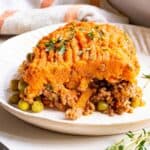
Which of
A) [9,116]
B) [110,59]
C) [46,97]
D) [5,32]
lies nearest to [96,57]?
[110,59]

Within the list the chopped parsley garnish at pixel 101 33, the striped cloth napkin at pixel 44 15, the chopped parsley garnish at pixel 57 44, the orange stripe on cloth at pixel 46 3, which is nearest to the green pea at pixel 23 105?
the chopped parsley garnish at pixel 57 44

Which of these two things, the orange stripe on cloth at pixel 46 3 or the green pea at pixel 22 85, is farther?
the orange stripe on cloth at pixel 46 3

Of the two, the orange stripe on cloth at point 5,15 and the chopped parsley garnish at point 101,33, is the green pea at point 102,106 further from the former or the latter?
the orange stripe on cloth at point 5,15

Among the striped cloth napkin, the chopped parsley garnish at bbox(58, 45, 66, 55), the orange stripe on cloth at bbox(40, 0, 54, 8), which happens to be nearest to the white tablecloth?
the chopped parsley garnish at bbox(58, 45, 66, 55)

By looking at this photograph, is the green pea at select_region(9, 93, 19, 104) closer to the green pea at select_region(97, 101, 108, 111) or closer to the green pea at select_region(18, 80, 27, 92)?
the green pea at select_region(18, 80, 27, 92)

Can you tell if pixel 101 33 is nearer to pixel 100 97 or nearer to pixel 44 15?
pixel 100 97

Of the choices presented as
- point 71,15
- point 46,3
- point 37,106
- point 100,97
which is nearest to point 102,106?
point 100,97

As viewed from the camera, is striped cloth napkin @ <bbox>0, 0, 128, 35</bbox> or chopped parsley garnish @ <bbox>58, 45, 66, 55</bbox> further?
striped cloth napkin @ <bbox>0, 0, 128, 35</bbox>

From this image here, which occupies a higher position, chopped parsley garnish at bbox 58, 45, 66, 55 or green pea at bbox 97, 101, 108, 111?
chopped parsley garnish at bbox 58, 45, 66, 55
